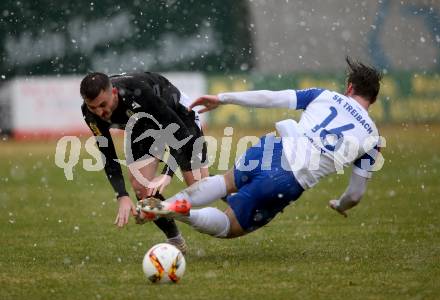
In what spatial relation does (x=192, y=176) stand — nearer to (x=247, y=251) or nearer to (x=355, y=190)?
(x=247, y=251)

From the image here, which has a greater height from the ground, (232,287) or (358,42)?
(232,287)

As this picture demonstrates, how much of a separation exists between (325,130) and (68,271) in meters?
2.31

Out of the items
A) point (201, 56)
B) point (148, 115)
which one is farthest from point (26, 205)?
point (201, 56)

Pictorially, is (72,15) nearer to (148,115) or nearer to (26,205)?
(26,205)

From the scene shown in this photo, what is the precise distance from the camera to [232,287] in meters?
6.50

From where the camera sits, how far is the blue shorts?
7367mm

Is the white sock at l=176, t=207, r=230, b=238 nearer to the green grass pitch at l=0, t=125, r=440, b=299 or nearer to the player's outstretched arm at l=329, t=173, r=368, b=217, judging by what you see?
the green grass pitch at l=0, t=125, r=440, b=299

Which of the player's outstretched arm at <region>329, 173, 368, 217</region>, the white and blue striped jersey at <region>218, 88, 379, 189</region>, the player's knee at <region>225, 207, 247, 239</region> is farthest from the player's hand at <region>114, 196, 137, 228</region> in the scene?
the player's outstretched arm at <region>329, 173, 368, 217</region>

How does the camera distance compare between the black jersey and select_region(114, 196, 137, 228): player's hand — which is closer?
select_region(114, 196, 137, 228): player's hand

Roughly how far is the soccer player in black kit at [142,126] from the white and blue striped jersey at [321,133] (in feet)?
2.55

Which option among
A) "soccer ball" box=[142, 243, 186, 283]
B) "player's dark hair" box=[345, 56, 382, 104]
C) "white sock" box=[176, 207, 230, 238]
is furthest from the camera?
"player's dark hair" box=[345, 56, 382, 104]

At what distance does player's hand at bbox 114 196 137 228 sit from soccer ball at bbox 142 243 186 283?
418 millimetres

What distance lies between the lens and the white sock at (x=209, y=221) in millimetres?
7184

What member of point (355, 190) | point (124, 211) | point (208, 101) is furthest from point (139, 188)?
point (355, 190)
